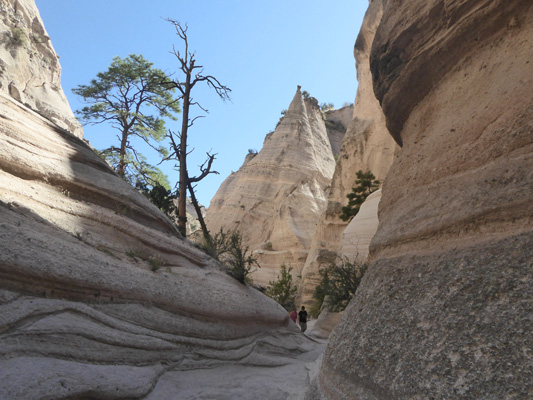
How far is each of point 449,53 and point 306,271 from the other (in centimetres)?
1813

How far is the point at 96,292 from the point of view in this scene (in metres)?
5.10

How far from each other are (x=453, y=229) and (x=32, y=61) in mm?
24423

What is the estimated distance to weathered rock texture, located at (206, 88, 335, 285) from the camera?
29484mm

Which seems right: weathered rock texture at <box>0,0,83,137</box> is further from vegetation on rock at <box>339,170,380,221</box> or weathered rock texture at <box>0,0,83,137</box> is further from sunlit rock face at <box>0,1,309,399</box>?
vegetation on rock at <box>339,170,380,221</box>

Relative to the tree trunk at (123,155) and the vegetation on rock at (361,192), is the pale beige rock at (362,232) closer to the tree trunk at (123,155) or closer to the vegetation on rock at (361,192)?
the vegetation on rock at (361,192)

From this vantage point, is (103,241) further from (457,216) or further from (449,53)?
(449,53)

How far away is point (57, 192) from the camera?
6.71m

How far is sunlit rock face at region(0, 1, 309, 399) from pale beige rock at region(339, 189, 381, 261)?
5182 mm

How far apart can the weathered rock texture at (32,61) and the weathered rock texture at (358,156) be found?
1493cm

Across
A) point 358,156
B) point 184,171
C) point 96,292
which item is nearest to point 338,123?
point 358,156

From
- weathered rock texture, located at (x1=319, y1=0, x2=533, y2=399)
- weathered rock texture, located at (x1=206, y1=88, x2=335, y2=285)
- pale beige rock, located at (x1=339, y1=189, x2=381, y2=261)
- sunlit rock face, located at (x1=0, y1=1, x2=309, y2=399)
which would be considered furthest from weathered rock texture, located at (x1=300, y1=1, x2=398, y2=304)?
weathered rock texture, located at (x1=319, y1=0, x2=533, y2=399)

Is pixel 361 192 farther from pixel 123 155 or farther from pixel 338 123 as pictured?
pixel 338 123

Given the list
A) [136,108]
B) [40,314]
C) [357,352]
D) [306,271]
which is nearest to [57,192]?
[40,314]

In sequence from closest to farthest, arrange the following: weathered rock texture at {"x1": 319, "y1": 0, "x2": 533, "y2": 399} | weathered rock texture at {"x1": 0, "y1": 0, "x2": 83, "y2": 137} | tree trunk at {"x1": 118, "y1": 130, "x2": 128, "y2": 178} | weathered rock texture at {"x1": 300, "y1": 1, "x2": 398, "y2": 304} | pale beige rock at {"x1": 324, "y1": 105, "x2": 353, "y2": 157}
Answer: weathered rock texture at {"x1": 319, "y1": 0, "x2": 533, "y2": 399} < tree trunk at {"x1": 118, "y1": 130, "x2": 128, "y2": 178} < weathered rock texture at {"x1": 0, "y1": 0, "x2": 83, "y2": 137} < weathered rock texture at {"x1": 300, "y1": 1, "x2": 398, "y2": 304} < pale beige rock at {"x1": 324, "y1": 105, "x2": 353, "y2": 157}
